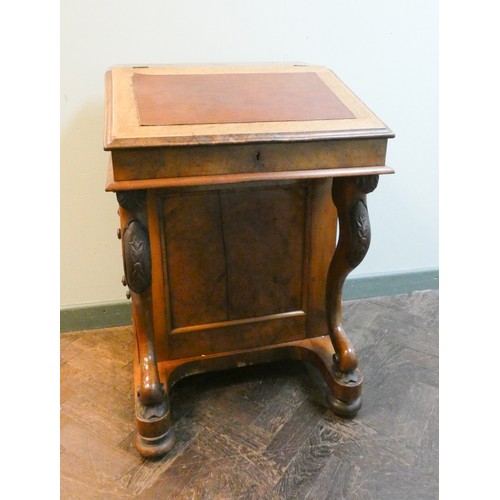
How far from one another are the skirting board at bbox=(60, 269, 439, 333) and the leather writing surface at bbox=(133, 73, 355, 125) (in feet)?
2.96

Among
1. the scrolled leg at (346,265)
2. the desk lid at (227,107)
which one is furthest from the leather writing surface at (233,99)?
the scrolled leg at (346,265)

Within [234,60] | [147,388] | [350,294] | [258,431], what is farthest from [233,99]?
[350,294]

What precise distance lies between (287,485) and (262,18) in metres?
1.39

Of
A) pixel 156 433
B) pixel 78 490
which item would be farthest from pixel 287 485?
pixel 78 490

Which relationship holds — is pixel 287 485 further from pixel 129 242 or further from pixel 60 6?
pixel 60 6

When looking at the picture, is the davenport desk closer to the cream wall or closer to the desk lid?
the desk lid

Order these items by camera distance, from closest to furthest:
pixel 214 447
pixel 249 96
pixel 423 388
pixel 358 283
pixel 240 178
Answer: pixel 240 178
pixel 249 96
pixel 214 447
pixel 423 388
pixel 358 283

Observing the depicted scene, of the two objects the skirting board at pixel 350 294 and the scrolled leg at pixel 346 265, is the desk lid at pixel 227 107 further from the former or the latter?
the skirting board at pixel 350 294

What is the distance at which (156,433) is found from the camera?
144 centimetres

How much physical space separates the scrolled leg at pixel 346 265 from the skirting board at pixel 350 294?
Answer: 1.92ft

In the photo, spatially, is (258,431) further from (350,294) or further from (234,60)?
(234,60)

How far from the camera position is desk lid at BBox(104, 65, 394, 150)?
1144mm

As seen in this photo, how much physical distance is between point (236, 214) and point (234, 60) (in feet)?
1.79

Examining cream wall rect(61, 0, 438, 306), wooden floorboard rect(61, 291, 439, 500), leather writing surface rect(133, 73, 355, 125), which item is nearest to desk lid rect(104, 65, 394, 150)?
leather writing surface rect(133, 73, 355, 125)
